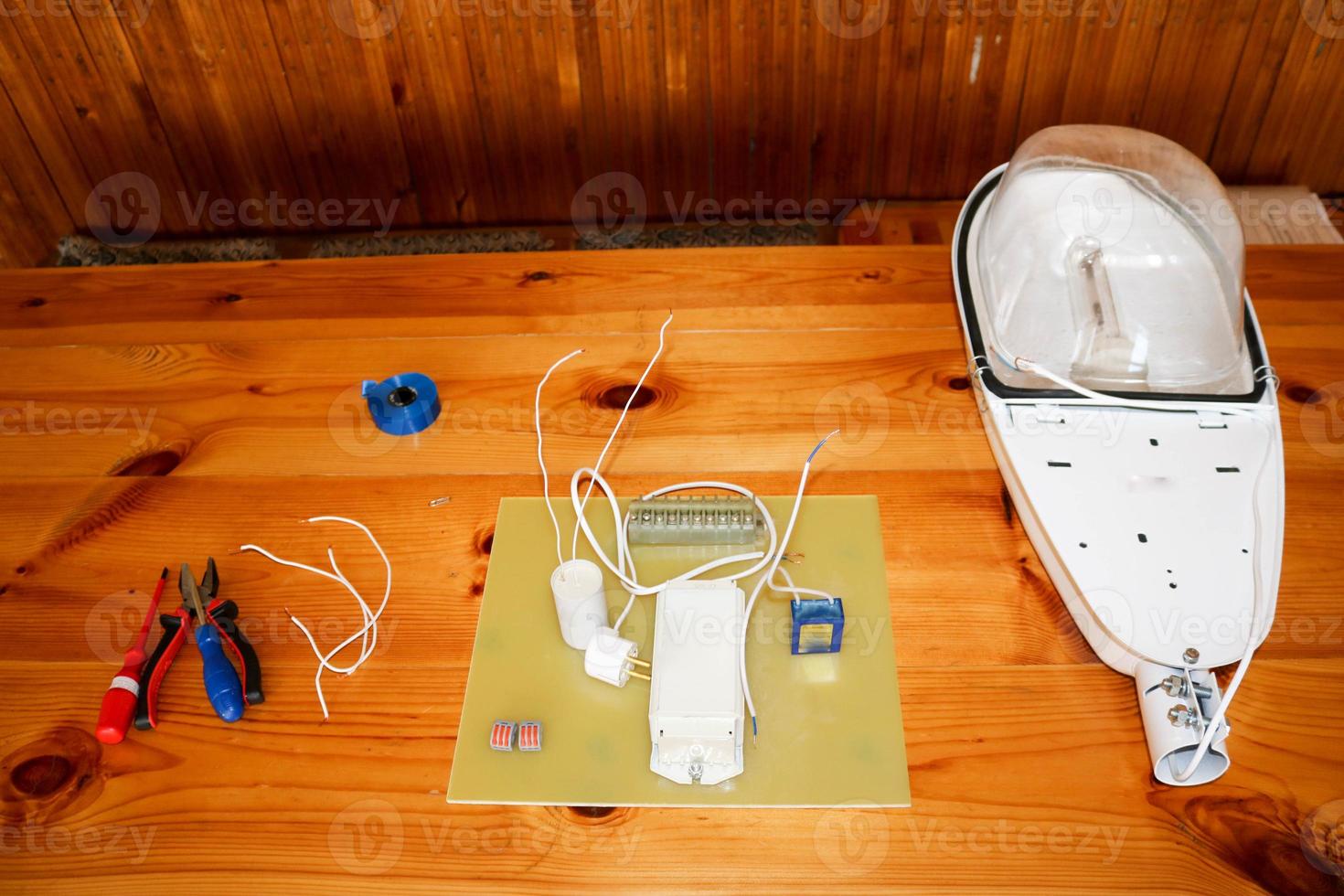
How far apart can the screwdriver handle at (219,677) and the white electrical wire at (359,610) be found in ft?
0.21

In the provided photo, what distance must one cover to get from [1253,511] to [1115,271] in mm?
294

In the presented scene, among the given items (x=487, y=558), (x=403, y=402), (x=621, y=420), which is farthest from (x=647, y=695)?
(x=403, y=402)

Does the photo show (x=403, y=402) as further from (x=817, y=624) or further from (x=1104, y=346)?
(x=1104, y=346)

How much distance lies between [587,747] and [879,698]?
25 centimetres

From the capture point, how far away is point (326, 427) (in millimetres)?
1018

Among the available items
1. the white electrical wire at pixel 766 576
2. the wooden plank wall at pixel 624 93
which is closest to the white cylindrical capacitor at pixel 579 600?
the white electrical wire at pixel 766 576

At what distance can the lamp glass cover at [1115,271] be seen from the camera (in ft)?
3.10

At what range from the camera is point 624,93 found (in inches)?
70.9

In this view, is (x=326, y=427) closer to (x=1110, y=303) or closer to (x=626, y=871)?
(x=626, y=871)

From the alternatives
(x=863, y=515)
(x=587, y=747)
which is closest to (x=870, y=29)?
(x=863, y=515)

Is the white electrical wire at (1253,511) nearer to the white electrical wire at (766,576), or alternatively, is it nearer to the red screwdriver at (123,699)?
the white electrical wire at (766,576)

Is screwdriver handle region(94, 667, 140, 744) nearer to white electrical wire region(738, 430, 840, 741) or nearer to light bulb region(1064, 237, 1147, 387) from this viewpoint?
white electrical wire region(738, 430, 840, 741)

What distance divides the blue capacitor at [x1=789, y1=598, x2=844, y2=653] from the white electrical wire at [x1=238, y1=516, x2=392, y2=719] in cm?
38

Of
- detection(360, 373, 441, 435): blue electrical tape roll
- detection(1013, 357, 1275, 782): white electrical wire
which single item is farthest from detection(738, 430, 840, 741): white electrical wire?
detection(360, 373, 441, 435): blue electrical tape roll
